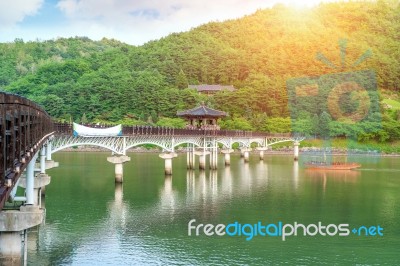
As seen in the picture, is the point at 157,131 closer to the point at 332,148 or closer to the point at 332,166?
the point at 332,166

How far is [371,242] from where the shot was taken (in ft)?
101

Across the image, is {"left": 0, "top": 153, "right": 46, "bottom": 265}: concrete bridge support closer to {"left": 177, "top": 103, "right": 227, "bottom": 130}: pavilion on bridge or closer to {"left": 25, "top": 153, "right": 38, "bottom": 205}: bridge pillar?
{"left": 25, "top": 153, "right": 38, "bottom": 205}: bridge pillar

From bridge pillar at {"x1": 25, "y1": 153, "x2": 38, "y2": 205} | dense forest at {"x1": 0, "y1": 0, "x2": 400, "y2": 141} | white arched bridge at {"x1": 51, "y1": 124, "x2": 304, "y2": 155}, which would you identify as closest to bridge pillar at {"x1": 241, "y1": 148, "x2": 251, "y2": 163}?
white arched bridge at {"x1": 51, "y1": 124, "x2": 304, "y2": 155}

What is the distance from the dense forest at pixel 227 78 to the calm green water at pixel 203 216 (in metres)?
61.3

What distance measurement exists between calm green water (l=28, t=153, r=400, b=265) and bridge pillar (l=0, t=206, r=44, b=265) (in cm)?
527

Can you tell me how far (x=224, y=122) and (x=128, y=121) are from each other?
923 inches

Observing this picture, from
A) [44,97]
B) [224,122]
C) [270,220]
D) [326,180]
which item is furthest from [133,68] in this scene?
[270,220]

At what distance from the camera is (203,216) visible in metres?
37.8

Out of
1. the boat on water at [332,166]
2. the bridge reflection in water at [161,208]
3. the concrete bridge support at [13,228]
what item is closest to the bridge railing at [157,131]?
the bridge reflection in water at [161,208]

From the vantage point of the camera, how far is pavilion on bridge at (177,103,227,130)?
84.2 m

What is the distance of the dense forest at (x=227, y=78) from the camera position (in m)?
127

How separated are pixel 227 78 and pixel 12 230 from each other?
15723cm

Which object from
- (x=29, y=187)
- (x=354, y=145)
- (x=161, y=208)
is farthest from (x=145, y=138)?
(x=354, y=145)

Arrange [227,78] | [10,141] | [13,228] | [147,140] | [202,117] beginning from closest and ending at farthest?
[10,141] < [13,228] < [147,140] < [202,117] < [227,78]
